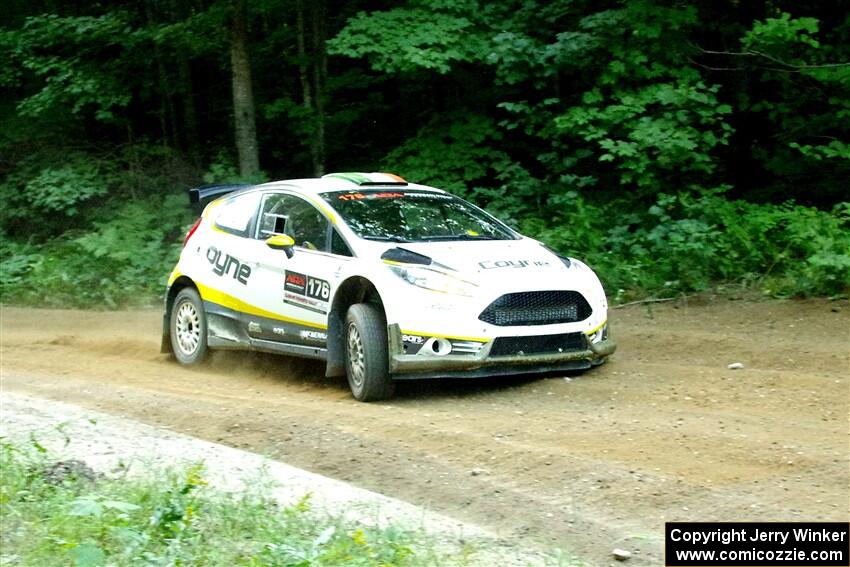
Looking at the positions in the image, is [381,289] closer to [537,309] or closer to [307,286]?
[307,286]

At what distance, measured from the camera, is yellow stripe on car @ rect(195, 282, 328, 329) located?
962 cm

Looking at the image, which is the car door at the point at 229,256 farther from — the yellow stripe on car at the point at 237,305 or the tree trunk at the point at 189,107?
the tree trunk at the point at 189,107

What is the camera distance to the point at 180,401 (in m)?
8.93

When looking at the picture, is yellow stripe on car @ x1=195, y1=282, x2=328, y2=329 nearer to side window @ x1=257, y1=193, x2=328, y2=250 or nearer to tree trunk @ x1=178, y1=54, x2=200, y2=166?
side window @ x1=257, y1=193, x2=328, y2=250

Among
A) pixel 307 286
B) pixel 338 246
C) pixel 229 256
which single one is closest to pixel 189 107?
pixel 229 256

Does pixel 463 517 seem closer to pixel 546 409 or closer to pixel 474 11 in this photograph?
pixel 546 409

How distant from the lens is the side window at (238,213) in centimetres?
1059

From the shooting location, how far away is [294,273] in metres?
9.68

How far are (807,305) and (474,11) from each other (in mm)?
6694

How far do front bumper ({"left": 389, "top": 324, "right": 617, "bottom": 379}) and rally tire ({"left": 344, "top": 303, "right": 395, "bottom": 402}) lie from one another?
0.32 ft

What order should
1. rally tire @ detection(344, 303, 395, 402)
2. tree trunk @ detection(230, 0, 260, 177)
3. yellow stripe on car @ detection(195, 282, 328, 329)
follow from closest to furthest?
rally tire @ detection(344, 303, 395, 402)
yellow stripe on car @ detection(195, 282, 328, 329)
tree trunk @ detection(230, 0, 260, 177)

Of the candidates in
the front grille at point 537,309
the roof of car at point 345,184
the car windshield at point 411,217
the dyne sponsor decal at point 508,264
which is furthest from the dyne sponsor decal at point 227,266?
the front grille at point 537,309

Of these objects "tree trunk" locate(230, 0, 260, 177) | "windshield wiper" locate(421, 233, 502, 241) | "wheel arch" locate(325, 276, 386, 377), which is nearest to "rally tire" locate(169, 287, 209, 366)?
"wheel arch" locate(325, 276, 386, 377)

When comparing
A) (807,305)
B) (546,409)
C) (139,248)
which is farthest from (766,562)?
(139,248)
